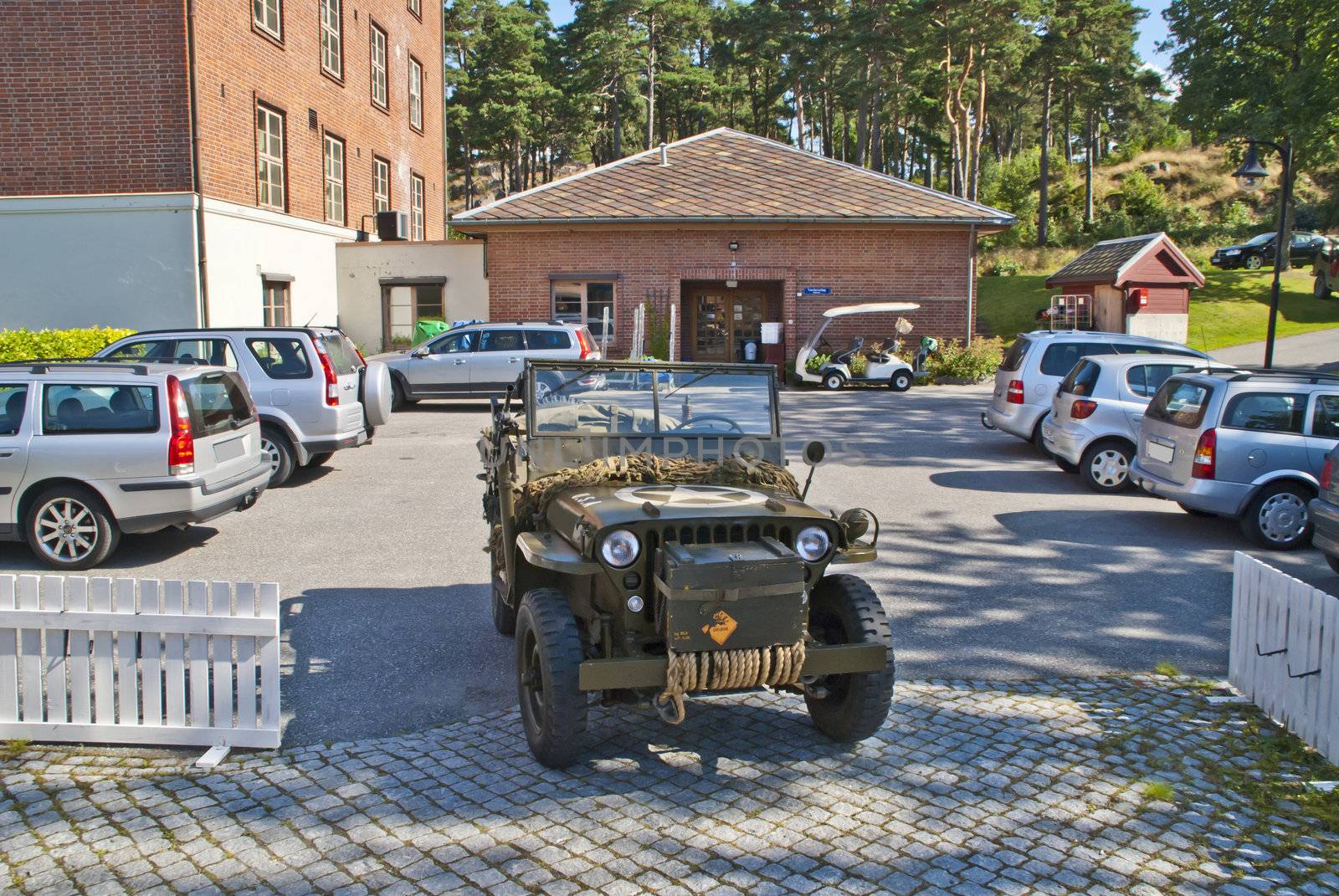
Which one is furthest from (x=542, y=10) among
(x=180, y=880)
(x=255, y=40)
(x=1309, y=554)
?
(x=180, y=880)

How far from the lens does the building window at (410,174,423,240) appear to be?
3419 centimetres

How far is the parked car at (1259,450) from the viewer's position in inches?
381

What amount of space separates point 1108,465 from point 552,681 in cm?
957

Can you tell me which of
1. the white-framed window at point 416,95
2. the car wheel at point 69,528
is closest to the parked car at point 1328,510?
the car wheel at point 69,528

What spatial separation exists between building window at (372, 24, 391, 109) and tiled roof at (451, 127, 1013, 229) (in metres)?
7.04

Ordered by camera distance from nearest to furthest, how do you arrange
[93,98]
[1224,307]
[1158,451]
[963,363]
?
[1158,451] → [93,98] → [963,363] → [1224,307]

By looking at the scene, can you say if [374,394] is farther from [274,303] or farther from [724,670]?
[274,303]

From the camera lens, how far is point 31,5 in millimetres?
19641

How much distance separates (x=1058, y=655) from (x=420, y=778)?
4.04 m

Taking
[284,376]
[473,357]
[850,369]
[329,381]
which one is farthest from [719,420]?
[850,369]

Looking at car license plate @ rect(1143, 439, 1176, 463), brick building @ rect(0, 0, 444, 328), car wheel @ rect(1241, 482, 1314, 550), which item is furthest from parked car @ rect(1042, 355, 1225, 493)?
brick building @ rect(0, 0, 444, 328)

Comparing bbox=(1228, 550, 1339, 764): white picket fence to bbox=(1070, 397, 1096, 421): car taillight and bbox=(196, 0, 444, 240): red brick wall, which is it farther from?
bbox=(196, 0, 444, 240): red brick wall

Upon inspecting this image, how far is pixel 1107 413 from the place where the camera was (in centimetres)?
1227

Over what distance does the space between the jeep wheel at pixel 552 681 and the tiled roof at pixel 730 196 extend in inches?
840
